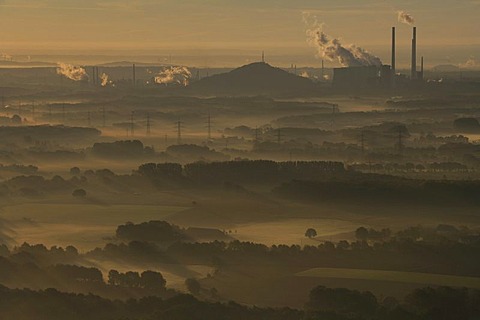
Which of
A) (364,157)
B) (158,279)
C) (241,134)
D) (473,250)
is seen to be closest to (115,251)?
(158,279)

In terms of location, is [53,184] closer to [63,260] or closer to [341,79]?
[63,260]

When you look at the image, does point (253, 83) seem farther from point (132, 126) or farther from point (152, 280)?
point (152, 280)

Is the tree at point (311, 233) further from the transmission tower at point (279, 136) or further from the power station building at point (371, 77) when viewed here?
the power station building at point (371, 77)

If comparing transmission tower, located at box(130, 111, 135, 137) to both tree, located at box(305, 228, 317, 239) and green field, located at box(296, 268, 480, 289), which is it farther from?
green field, located at box(296, 268, 480, 289)

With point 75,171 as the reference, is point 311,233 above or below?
above

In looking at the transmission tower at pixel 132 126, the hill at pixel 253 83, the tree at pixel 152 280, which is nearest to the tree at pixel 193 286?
the tree at pixel 152 280

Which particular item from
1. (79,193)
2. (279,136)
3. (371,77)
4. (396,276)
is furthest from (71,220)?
(371,77)
